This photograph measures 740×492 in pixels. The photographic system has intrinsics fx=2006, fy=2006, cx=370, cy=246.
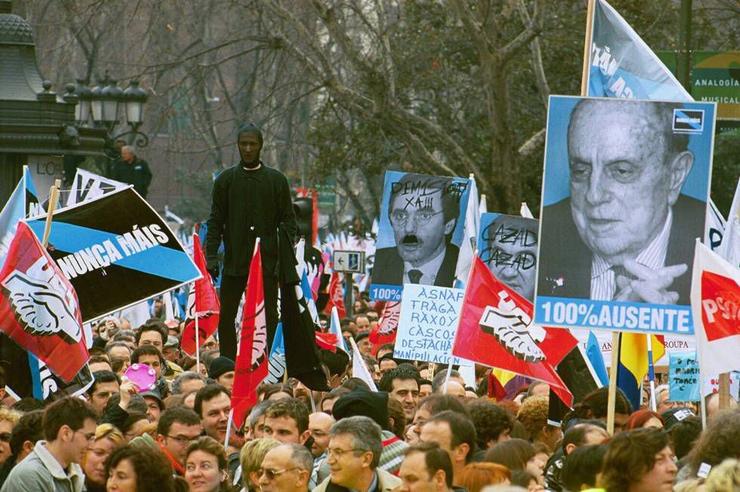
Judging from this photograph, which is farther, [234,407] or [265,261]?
[265,261]

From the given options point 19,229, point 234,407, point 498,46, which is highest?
point 498,46

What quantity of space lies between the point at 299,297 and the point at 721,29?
26.2m

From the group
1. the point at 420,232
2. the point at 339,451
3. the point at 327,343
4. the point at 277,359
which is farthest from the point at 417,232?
the point at 339,451

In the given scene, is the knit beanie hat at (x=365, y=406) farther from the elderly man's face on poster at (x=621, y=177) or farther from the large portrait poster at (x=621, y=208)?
the elderly man's face on poster at (x=621, y=177)

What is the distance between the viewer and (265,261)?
13266mm

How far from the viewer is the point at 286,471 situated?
28.0 feet

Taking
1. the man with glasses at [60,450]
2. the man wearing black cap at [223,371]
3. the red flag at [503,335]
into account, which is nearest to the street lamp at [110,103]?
the man wearing black cap at [223,371]

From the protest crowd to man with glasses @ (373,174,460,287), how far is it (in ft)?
7.46

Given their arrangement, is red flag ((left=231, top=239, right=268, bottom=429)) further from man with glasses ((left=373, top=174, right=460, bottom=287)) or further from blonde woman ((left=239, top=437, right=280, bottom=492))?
man with glasses ((left=373, top=174, right=460, bottom=287))

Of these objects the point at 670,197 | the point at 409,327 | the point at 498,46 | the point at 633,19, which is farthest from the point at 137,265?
the point at 633,19

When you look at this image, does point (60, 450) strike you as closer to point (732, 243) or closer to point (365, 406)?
point (365, 406)

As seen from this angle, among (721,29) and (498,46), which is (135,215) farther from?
(721,29)

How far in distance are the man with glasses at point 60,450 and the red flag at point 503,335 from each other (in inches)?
161

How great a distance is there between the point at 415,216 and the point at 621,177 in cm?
818
